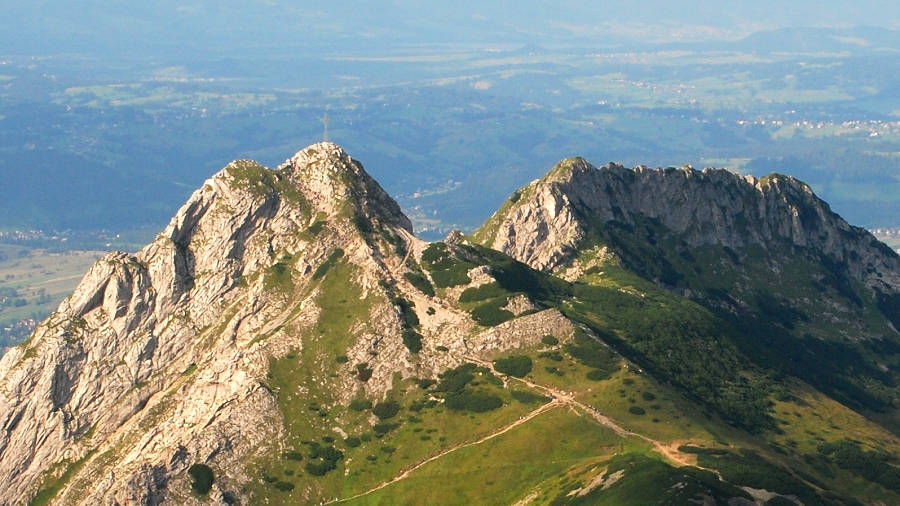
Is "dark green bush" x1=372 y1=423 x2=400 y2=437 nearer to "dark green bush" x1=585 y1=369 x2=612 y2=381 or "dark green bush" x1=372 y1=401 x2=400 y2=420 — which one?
"dark green bush" x1=372 y1=401 x2=400 y2=420

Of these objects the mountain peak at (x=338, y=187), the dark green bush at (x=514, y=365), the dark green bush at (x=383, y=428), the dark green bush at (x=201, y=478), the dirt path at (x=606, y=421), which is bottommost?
the dark green bush at (x=201, y=478)

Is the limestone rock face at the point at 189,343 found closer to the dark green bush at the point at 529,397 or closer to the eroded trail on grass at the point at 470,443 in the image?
the eroded trail on grass at the point at 470,443

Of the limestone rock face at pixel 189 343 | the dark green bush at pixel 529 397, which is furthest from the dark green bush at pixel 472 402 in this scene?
the limestone rock face at pixel 189 343

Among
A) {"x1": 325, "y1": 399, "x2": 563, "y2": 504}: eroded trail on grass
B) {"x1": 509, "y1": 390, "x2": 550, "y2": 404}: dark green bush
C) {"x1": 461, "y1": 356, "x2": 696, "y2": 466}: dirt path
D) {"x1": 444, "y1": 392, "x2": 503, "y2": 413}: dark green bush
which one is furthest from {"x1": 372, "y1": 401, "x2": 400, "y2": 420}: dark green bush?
{"x1": 509, "y1": 390, "x2": 550, "y2": 404}: dark green bush

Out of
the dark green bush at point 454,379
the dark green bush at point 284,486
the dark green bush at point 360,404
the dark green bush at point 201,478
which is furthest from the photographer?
the dark green bush at point 454,379

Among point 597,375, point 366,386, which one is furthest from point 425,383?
point 597,375

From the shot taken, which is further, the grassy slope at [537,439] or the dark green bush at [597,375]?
the dark green bush at [597,375]

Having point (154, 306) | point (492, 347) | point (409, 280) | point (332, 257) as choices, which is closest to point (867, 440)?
point (492, 347)

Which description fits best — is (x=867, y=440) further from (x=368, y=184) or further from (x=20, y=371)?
(x=20, y=371)
